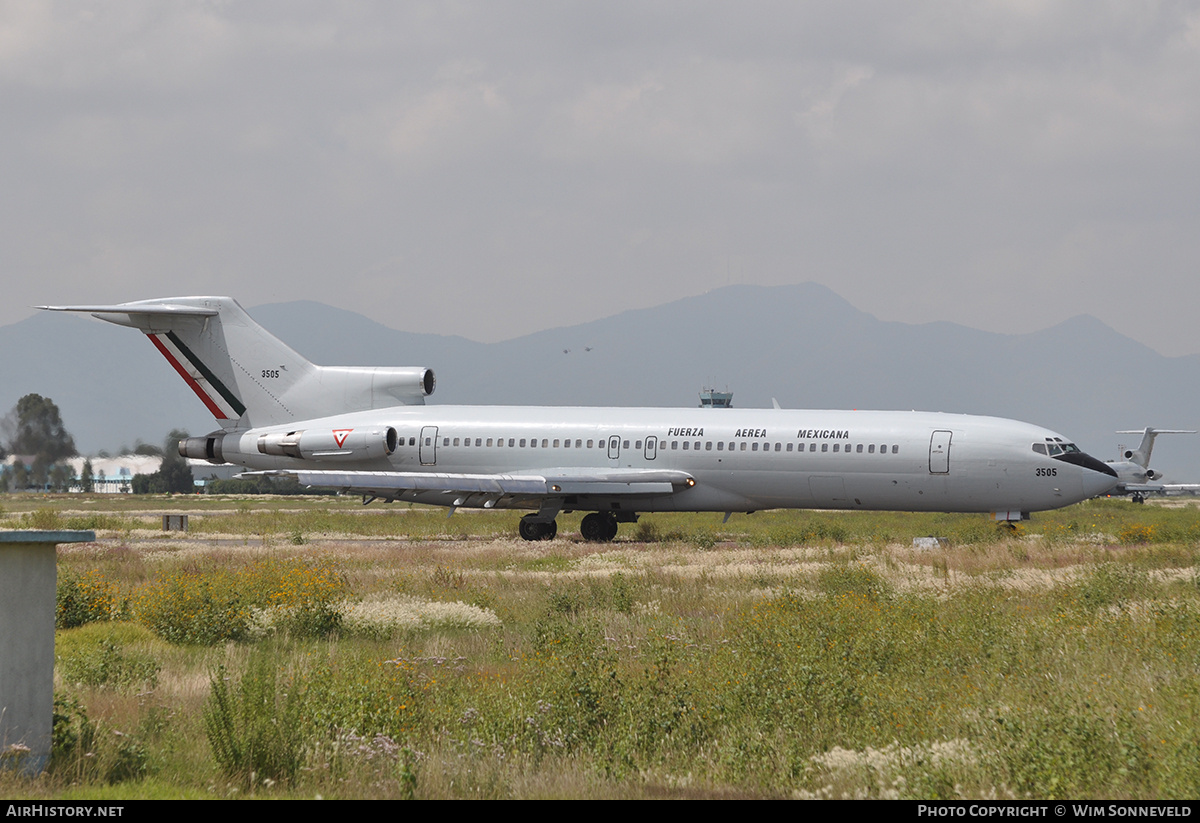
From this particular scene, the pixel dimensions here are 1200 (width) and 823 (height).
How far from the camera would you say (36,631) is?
873 centimetres

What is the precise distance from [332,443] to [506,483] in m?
6.28

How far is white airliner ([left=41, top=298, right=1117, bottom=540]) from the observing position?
31.1 metres

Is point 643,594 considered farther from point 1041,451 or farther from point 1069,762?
point 1041,451

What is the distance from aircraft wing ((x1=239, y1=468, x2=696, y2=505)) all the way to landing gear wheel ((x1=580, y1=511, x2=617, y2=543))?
154 cm

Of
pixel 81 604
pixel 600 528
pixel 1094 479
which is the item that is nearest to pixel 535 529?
pixel 600 528

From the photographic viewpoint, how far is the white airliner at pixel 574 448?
1224 inches

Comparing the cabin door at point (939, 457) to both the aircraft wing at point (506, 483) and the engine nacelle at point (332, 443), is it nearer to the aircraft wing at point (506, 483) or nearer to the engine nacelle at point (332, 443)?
the aircraft wing at point (506, 483)

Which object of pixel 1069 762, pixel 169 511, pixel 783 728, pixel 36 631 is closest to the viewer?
pixel 1069 762

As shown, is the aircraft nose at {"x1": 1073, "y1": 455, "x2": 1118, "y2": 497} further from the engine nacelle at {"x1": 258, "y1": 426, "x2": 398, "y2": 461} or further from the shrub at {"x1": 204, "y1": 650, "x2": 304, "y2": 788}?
the shrub at {"x1": 204, "y1": 650, "x2": 304, "y2": 788}

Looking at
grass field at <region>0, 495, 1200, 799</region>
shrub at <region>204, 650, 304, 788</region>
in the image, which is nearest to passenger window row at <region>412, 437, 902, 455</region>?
grass field at <region>0, 495, 1200, 799</region>

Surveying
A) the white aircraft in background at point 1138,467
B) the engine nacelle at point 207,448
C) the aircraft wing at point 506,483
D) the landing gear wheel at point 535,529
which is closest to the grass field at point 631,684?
the aircraft wing at point 506,483

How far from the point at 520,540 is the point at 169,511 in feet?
103

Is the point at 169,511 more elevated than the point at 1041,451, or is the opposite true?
the point at 1041,451

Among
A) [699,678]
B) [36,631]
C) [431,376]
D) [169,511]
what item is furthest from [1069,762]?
[169,511]
